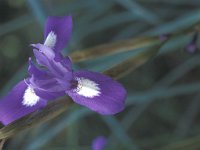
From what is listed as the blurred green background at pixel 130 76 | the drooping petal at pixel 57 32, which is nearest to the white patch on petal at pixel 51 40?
the drooping petal at pixel 57 32

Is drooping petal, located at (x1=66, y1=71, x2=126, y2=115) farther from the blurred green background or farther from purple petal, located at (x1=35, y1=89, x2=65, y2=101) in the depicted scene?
the blurred green background

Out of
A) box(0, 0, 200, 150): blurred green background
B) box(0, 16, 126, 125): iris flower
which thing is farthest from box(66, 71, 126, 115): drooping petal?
box(0, 0, 200, 150): blurred green background

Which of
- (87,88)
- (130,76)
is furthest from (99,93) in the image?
(130,76)

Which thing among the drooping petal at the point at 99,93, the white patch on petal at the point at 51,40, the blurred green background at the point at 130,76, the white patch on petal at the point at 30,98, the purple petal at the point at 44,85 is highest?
the white patch on petal at the point at 51,40

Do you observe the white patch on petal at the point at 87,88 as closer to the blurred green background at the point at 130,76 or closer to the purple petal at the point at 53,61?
the purple petal at the point at 53,61

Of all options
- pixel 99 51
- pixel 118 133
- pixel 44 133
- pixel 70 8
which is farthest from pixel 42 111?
pixel 70 8

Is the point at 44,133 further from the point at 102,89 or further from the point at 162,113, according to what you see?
the point at 102,89
